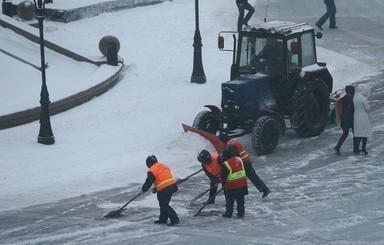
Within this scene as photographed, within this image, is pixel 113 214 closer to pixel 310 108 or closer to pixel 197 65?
pixel 310 108

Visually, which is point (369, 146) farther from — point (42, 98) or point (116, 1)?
point (116, 1)

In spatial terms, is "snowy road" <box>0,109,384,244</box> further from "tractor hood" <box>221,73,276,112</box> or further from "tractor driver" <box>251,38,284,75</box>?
"tractor driver" <box>251,38,284,75</box>

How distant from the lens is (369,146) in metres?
19.9

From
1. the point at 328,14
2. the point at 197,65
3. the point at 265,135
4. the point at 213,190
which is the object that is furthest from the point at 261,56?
the point at 328,14

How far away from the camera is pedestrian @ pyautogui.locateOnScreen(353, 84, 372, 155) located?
747 inches

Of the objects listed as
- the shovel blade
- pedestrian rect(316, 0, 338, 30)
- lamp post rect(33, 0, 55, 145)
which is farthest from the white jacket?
pedestrian rect(316, 0, 338, 30)

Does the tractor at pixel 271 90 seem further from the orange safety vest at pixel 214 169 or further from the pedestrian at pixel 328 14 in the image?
the pedestrian at pixel 328 14

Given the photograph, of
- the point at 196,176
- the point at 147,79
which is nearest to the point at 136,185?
the point at 196,176

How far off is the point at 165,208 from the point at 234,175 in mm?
1267

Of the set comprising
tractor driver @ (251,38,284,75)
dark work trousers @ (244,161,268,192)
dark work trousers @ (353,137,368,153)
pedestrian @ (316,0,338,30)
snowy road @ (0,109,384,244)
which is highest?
tractor driver @ (251,38,284,75)

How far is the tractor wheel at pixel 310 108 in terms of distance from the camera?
19.8 meters

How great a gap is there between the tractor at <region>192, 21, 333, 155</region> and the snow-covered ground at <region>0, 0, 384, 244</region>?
516 millimetres

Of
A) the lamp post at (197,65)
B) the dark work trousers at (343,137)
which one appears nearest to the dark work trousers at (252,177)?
the dark work trousers at (343,137)

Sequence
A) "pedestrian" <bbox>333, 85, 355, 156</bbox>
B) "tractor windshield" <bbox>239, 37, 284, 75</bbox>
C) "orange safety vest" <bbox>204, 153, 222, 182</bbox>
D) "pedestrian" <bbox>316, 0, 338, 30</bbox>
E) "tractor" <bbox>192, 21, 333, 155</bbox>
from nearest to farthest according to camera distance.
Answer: "orange safety vest" <bbox>204, 153, 222, 182</bbox> → "pedestrian" <bbox>333, 85, 355, 156</bbox> → "tractor" <bbox>192, 21, 333, 155</bbox> → "tractor windshield" <bbox>239, 37, 284, 75</bbox> → "pedestrian" <bbox>316, 0, 338, 30</bbox>
